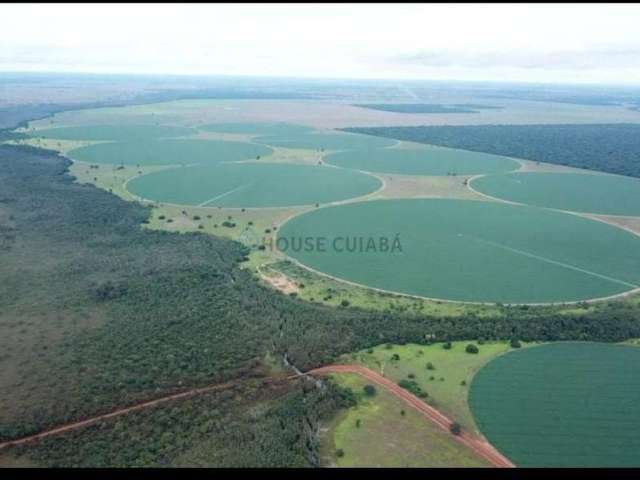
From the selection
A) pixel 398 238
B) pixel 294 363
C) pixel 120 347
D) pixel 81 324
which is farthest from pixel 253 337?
pixel 398 238

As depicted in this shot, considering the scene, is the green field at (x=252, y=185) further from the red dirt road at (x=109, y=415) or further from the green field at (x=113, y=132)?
the green field at (x=113, y=132)

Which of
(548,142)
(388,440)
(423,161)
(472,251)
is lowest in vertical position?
(388,440)

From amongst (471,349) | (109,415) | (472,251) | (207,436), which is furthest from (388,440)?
(472,251)

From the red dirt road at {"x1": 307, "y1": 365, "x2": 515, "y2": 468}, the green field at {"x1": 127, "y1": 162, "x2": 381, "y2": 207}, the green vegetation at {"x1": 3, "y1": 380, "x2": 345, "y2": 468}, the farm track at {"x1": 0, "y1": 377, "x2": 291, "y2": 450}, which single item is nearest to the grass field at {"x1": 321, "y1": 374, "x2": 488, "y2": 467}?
the red dirt road at {"x1": 307, "y1": 365, "x2": 515, "y2": 468}

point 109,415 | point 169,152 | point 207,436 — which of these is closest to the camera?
point 207,436

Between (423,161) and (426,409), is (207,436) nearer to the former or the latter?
(426,409)

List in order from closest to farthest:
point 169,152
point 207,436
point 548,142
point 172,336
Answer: point 207,436 → point 172,336 → point 169,152 → point 548,142

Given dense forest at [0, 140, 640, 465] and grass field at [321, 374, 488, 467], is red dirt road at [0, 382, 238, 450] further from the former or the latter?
grass field at [321, 374, 488, 467]
